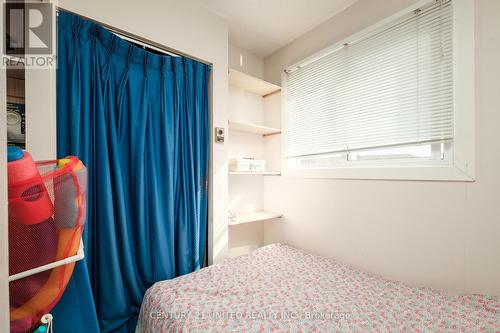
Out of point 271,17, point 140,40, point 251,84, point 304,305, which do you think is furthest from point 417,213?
point 140,40

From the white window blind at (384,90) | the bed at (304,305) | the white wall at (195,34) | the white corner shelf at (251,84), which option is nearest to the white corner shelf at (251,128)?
the white wall at (195,34)

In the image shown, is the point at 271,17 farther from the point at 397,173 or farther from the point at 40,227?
the point at 40,227

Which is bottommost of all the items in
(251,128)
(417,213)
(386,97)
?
(417,213)

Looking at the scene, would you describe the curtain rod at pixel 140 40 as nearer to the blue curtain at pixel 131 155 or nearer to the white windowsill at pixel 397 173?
the blue curtain at pixel 131 155

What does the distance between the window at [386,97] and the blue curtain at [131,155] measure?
106 centimetres

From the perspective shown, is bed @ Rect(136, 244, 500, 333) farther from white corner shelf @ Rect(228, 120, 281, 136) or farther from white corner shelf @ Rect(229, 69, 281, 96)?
white corner shelf @ Rect(229, 69, 281, 96)

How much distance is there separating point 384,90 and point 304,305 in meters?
1.56

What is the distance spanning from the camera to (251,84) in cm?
229

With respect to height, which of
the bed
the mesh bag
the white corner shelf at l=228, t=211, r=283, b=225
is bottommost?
the bed

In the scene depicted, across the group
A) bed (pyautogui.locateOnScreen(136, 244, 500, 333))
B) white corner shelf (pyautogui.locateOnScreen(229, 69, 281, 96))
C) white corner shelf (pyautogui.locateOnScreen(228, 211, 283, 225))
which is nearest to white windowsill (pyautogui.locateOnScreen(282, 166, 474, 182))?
white corner shelf (pyautogui.locateOnScreen(228, 211, 283, 225))

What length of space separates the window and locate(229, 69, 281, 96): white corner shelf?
1.11 feet

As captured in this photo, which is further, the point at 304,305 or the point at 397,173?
the point at 397,173

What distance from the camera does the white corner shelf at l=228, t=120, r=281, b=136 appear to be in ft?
6.87

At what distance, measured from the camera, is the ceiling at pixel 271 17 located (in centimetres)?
179
